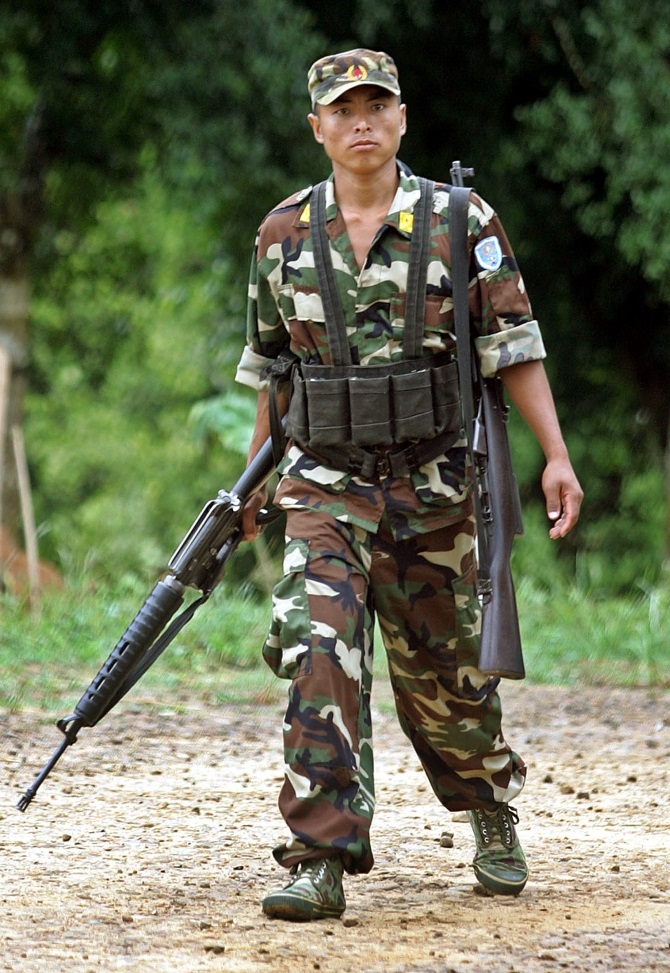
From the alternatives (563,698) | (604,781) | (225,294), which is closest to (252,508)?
(604,781)

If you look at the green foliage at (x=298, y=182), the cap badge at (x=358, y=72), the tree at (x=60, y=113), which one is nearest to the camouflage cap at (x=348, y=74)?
the cap badge at (x=358, y=72)

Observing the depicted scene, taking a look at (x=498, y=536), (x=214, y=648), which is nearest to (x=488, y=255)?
(x=498, y=536)

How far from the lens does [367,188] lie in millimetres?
3871

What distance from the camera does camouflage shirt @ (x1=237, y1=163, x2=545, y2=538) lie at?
3.79m

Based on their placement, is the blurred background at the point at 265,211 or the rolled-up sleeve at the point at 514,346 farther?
the blurred background at the point at 265,211

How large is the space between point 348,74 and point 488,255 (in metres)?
0.56

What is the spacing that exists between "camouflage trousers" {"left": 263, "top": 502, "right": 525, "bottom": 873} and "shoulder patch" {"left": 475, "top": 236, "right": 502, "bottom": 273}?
2.13 feet

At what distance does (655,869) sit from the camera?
4.16 metres

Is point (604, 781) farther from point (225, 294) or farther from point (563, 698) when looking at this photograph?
point (225, 294)

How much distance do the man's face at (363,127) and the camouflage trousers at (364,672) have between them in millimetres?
887

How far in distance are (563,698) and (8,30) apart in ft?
24.3

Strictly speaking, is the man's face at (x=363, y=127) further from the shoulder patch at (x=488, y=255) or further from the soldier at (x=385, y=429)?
the shoulder patch at (x=488, y=255)

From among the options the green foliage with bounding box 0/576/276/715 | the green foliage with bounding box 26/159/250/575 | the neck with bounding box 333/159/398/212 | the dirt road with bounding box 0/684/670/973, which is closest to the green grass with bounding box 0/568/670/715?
the green foliage with bounding box 0/576/276/715

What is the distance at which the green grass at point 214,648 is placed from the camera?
282 inches
